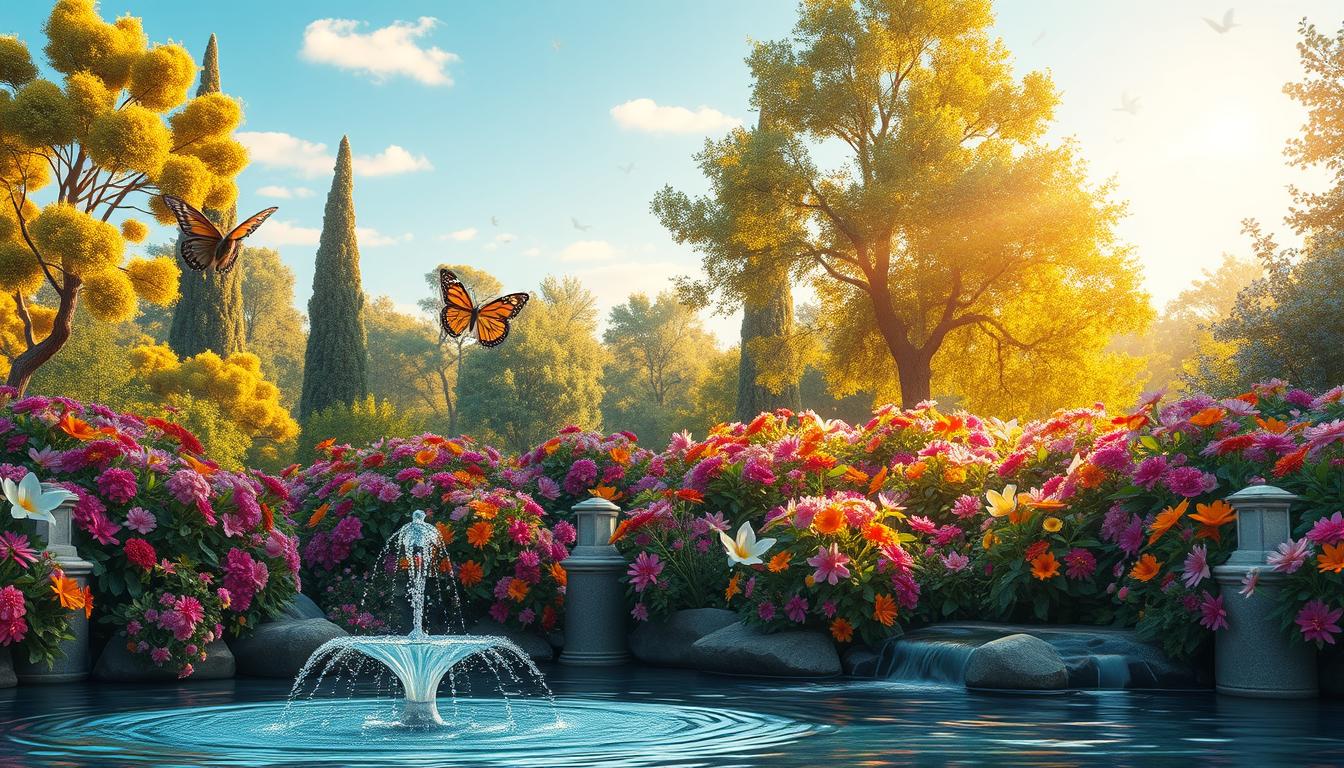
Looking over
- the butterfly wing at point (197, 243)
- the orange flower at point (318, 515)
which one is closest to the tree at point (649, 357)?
the butterfly wing at point (197, 243)

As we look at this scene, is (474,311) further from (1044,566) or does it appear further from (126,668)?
(1044,566)

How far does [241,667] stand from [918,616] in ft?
17.9

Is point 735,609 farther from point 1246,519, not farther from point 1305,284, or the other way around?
point 1305,284

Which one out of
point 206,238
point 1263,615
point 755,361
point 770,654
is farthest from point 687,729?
point 755,361

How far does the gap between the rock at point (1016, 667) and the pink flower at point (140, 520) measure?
5.94 metres

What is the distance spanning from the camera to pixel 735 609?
11.4 m

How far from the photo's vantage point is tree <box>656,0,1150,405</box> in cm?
2700

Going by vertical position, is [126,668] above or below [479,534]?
below

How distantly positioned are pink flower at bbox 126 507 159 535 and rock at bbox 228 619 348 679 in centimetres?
131

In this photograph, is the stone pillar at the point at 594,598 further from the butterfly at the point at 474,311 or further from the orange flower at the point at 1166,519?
the butterfly at the point at 474,311

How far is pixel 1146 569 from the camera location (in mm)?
9062

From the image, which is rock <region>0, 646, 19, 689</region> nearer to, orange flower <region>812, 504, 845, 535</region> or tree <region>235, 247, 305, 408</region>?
orange flower <region>812, 504, 845, 535</region>

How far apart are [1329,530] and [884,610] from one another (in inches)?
129

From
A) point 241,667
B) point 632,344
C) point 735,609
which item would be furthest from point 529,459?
point 632,344
